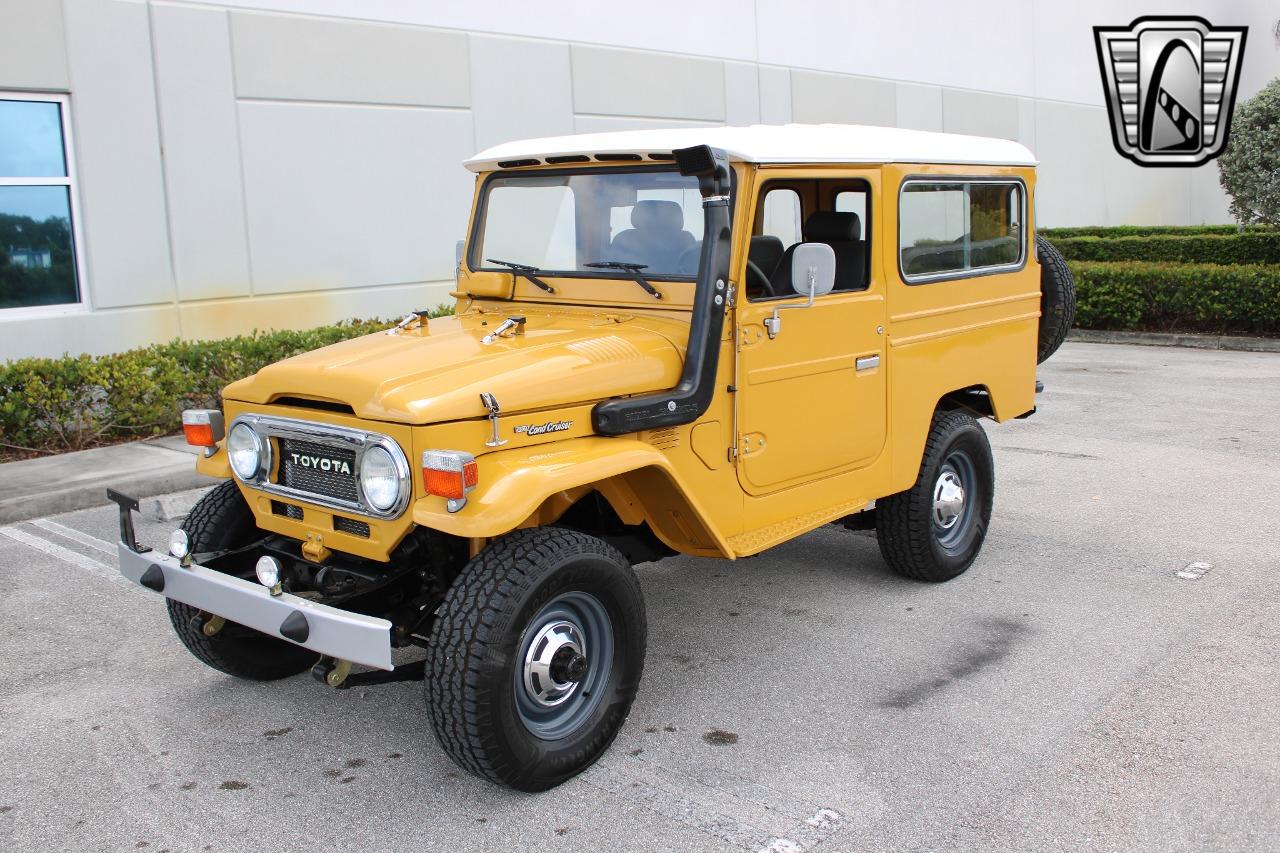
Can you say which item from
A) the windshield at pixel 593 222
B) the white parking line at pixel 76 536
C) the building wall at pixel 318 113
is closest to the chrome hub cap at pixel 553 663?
the windshield at pixel 593 222

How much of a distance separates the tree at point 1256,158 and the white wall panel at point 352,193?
46.6ft

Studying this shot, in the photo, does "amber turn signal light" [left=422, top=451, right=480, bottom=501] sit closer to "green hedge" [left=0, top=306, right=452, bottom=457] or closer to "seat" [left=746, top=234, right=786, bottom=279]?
"seat" [left=746, top=234, right=786, bottom=279]

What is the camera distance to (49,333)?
32.4ft

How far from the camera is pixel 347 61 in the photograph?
37.8 feet

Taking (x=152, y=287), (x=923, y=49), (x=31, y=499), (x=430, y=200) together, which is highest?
(x=923, y=49)

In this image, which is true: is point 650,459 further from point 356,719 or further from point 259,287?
point 259,287

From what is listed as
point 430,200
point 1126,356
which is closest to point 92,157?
point 430,200

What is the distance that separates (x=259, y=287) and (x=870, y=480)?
25.1ft

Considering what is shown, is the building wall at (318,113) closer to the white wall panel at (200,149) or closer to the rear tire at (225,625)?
the white wall panel at (200,149)

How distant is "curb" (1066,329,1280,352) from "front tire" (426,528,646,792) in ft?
36.3

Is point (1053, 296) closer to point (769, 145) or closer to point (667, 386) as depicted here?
point (769, 145)

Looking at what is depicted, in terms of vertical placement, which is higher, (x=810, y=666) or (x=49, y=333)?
(x=49, y=333)

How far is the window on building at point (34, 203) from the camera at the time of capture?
975 cm

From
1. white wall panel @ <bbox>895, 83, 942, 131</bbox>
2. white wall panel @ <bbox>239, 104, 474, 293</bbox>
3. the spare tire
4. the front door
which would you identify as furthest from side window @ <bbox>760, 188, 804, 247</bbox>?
white wall panel @ <bbox>895, 83, 942, 131</bbox>
